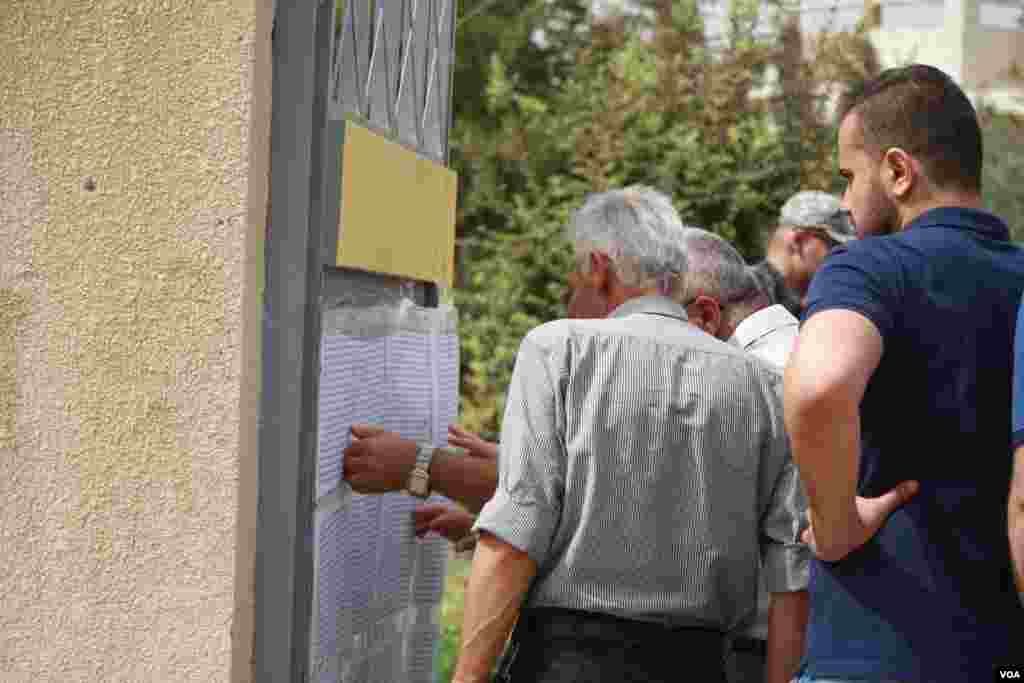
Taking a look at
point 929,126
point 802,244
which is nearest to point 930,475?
point 929,126

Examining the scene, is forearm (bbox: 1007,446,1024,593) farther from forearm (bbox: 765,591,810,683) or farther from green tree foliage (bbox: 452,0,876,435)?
green tree foliage (bbox: 452,0,876,435)

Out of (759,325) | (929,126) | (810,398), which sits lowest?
(810,398)

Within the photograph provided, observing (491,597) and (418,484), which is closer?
(491,597)

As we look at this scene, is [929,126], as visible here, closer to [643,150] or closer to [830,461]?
[830,461]

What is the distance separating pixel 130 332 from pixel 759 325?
6.04ft

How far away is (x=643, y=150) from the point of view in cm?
1130

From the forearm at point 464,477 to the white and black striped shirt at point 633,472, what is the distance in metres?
0.31

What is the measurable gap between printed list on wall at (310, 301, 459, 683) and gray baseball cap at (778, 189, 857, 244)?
1.52 metres

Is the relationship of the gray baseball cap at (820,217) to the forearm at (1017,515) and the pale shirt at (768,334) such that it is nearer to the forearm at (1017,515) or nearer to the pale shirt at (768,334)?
the pale shirt at (768,334)

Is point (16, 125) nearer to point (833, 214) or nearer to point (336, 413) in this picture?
point (336, 413)

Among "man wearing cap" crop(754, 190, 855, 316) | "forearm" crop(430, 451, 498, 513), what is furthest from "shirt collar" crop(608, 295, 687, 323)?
"man wearing cap" crop(754, 190, 855, 316)

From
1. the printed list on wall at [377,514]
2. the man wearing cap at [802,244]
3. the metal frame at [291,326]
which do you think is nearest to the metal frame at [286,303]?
the metal frame at [291,326]

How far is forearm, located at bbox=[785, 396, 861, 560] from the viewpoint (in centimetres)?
225

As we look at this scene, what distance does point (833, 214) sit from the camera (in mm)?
4949
